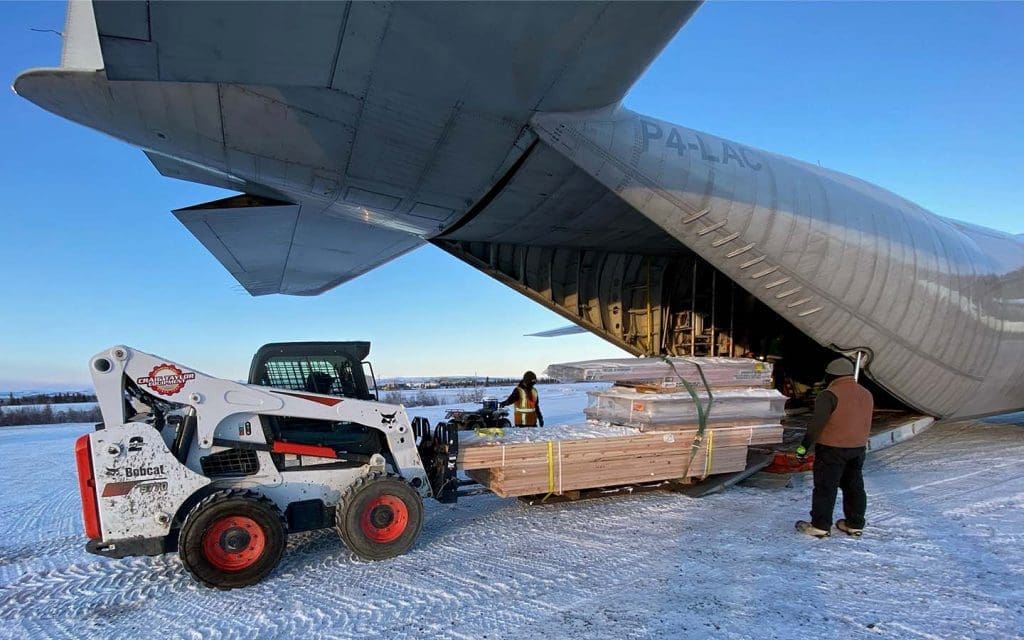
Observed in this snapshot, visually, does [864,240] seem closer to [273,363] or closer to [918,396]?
[918,396]

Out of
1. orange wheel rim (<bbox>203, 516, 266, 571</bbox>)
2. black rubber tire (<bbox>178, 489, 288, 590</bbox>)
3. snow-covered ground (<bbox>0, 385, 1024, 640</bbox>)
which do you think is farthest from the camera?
orange wheel rim (<bbox>203, 516, 266, 571</bbox>)

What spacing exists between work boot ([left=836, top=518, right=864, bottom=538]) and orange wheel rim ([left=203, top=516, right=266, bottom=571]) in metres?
5.17

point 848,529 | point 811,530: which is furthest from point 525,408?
point 848,529

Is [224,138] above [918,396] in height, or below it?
above

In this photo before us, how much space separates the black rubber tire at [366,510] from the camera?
444 cm

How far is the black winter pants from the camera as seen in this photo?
5.00 meters

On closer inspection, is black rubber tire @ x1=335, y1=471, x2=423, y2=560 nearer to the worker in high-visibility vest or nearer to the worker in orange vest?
the worker in orange vest

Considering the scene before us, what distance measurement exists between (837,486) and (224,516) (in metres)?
5.37

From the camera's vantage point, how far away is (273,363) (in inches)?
191

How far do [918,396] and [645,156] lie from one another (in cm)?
675

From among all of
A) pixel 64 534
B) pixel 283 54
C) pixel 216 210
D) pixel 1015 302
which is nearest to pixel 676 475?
pixel 283 54

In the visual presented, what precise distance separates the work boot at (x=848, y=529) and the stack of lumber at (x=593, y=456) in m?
1.31

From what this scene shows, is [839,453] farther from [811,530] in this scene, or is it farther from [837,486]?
[811,530]

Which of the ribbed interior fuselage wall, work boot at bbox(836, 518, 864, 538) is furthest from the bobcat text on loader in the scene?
the ribbed interior fuselage wall
